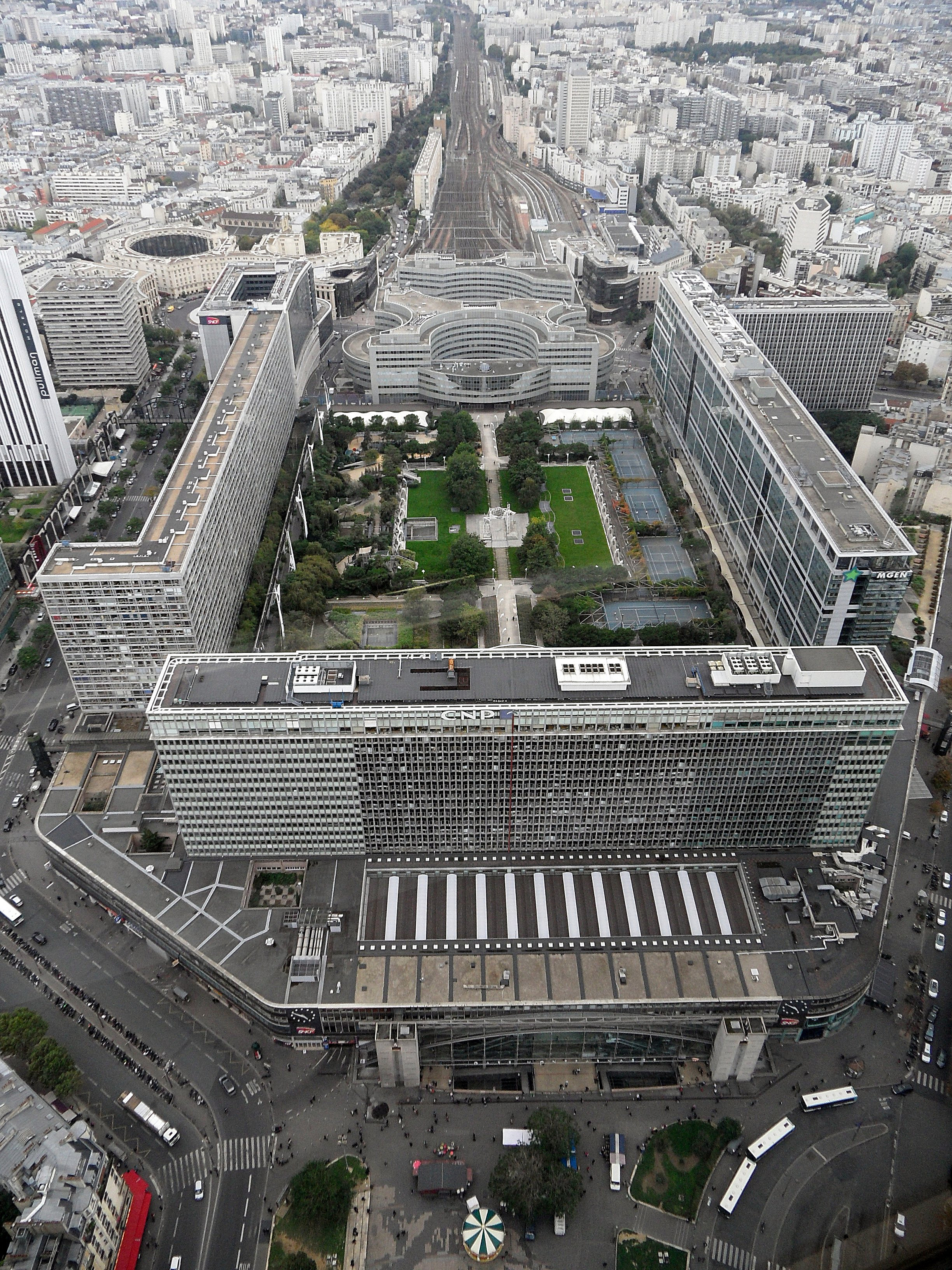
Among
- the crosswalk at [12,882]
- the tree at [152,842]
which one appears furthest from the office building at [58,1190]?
the crosswalk at [12,882]

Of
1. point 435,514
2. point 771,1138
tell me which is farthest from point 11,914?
point 435,514

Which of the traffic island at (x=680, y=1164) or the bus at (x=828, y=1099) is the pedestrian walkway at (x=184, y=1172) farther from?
the bus at (x=828, y=1099)

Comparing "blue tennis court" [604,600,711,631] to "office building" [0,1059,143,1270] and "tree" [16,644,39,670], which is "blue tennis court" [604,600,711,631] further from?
"office building" [0,1059,143,1270]

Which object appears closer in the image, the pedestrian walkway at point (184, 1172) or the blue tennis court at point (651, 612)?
the pedestrian walkway at point (184, 1172)

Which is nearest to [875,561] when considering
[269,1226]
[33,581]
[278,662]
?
[278,662]

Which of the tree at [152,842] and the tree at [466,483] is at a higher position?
the tree at [466,483]

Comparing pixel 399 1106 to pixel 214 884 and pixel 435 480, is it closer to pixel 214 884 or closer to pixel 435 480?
pixel 214 884

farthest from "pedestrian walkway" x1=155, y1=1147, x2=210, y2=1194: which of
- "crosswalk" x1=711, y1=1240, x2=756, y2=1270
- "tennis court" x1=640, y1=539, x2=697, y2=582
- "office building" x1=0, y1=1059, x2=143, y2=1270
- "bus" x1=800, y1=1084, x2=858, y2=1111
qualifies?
"tennis court" x1=640, y1=539, x2=697, y2=582

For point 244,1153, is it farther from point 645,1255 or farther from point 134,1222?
point 645,1255
